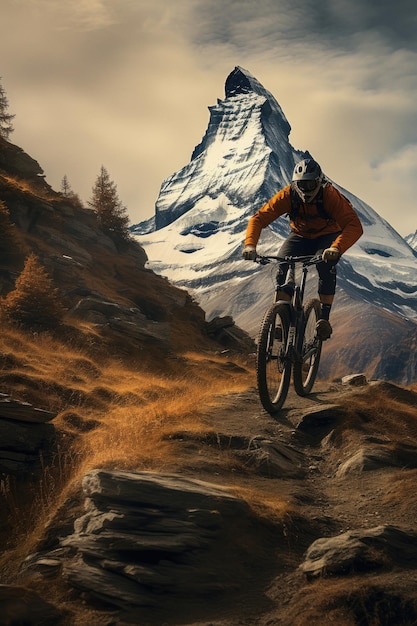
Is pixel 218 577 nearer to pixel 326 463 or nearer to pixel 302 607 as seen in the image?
pixel 302 607

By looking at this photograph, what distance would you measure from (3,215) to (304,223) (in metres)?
17.2

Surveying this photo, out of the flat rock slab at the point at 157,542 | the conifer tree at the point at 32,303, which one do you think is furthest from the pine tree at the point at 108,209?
the flat rock slab at the point at 157,542

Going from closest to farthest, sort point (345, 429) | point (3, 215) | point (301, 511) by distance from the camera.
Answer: point (301, 511) → point (345, 429) → point (3, 215)

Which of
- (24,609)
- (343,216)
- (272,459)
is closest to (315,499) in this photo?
(272,459)

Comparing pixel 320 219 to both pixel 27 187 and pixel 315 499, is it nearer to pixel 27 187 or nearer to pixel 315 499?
pixel 315 499

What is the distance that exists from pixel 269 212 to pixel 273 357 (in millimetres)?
2839

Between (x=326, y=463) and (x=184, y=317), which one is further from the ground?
(x=184, y=317)

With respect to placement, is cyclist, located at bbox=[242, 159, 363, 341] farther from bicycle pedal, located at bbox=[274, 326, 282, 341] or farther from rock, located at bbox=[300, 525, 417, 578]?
rock, located at bbox=[300, 525, 417, 578]

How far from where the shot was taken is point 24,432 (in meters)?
9.73

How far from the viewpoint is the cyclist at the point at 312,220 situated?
10.9 m

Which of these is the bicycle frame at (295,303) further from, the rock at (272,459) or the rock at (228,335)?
the rock at (228,335)

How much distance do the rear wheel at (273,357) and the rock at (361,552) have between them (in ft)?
13.9

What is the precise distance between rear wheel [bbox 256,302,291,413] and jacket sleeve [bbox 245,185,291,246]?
1.47 m

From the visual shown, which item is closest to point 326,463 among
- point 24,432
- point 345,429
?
point 345,429
